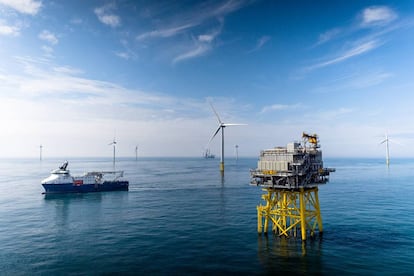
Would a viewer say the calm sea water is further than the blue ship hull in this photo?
No

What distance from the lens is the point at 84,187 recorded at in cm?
12306

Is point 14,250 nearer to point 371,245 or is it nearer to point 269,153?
point 269,153

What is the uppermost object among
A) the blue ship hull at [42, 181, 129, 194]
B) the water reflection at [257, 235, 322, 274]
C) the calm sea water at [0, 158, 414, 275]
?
the blue ship hull at [42, 181, 129, 194]

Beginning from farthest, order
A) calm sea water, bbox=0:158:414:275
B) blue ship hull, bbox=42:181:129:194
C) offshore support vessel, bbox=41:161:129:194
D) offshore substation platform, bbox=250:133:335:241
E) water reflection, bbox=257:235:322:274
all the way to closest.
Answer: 1. offshore support vessel, bbox=41:161:129:194
2. blue ship hull, bbox=42:181:129:194
3. offshore substation platform, bbox=250:133:335:241
4. calm sea water, bbox=0:158:414:275
5. water reflection, bbox=257:235:322:274

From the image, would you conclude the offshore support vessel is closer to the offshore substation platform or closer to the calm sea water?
the calm sea water

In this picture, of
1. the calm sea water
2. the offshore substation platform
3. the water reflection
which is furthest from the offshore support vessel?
the water reflection

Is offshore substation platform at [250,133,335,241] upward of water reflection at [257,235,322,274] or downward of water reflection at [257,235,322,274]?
upward

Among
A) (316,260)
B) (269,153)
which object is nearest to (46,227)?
(269,153)

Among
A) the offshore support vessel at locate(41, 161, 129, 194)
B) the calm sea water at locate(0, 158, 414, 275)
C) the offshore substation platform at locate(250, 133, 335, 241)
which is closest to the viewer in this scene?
the calm sea water at locate(0, 158, 414, 275)

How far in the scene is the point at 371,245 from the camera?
46.4 m

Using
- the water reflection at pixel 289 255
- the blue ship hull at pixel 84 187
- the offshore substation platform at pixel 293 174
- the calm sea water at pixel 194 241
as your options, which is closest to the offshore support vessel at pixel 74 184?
the blue ship hull at pixel 84 187

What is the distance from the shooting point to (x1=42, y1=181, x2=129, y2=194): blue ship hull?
116 metres

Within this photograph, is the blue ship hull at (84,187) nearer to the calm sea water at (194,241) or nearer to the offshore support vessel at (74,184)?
the offshore support vessel at (74,184)

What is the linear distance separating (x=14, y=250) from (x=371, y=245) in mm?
61911
